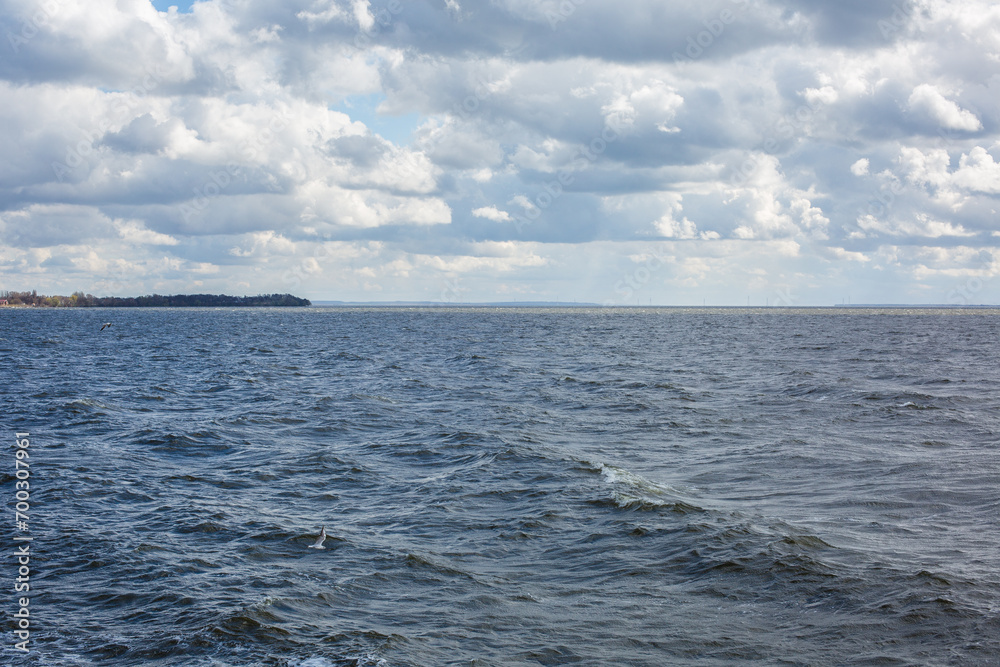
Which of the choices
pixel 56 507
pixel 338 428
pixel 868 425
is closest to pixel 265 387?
pixel 338 428

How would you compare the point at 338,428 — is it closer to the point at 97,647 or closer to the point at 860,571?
the point at 97,647

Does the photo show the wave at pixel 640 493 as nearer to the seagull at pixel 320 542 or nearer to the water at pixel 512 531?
the water at pixel 512 531

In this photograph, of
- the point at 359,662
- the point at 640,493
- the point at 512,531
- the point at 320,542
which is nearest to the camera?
the point at 359,662

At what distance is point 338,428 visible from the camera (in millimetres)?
29797

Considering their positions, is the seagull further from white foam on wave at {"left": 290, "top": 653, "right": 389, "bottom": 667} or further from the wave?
the wave

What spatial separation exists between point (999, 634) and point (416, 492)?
43.3 ft

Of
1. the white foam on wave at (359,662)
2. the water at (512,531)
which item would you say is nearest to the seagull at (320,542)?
the water at (512,531)

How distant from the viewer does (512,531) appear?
52.8 feet

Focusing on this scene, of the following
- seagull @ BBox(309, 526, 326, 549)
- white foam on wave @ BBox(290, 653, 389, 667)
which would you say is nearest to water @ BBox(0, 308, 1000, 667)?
white foam on wave @ BBox(290, 653, 389, 667)

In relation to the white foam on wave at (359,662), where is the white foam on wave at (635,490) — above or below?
above

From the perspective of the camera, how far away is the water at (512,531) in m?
10.8

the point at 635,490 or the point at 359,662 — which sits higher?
the point at 635,490

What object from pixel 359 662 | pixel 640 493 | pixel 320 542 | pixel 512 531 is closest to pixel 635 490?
pixel 640 493

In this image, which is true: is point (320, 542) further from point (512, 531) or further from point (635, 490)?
point (635, 490)
